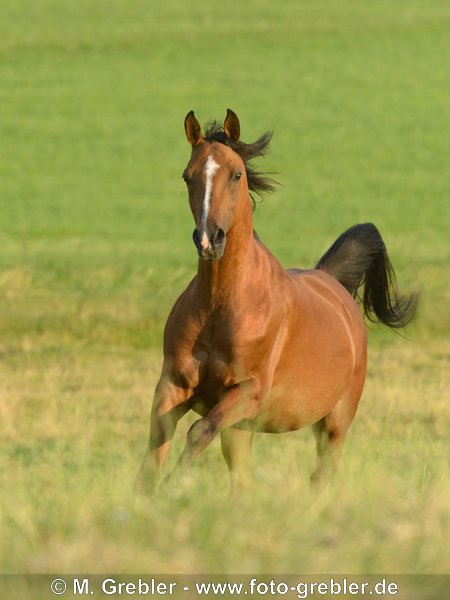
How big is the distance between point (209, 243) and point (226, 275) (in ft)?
1.91

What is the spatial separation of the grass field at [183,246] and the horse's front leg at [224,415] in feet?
0.60

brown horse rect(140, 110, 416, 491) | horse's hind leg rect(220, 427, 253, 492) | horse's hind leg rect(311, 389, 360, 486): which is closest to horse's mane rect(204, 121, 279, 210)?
brown horse rect(140, 110, 416, 491)

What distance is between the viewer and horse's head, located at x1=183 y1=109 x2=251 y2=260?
7.36m

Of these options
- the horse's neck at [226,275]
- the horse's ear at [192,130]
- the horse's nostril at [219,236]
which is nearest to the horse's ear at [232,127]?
the horse's ear at [192,130]

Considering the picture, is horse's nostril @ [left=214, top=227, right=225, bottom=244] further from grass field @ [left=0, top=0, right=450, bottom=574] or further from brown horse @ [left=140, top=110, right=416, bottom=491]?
grass field @ [left=0, top=0, right=450, bottom=574]

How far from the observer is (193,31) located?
42906 millimetres

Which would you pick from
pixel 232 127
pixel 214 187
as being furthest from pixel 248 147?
pixel 214 187

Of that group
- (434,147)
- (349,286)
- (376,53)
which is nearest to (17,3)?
(376,53)

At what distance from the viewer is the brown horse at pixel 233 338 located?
297 inches

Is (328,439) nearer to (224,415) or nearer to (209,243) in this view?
(224,415)

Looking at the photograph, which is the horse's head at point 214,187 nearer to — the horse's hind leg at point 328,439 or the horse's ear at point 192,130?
the horse's ear at point 192,130

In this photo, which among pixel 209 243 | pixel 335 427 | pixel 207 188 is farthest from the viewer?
pixel 335 427

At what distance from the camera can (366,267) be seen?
1081cm

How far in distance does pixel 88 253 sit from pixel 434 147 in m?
11.5
